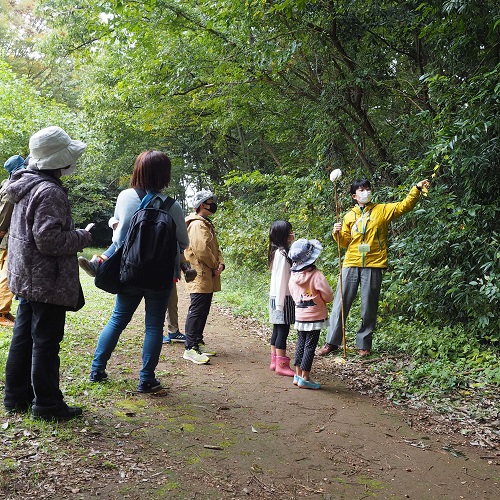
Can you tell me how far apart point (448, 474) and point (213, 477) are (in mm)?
1522

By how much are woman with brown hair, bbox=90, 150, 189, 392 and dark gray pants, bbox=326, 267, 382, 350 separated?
8.17 ft

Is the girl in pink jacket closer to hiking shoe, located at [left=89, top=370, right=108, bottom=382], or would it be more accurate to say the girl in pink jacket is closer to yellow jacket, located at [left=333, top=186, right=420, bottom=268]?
yellow jacket, located at [left=333, top=186, right=420, bottom=268]

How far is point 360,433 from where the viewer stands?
375cm

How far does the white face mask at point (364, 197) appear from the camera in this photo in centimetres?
588

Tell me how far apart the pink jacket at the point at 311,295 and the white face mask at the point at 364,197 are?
154cm

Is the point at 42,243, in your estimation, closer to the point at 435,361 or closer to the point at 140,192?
the point at 140,192

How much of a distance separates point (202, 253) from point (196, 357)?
3.72 ft

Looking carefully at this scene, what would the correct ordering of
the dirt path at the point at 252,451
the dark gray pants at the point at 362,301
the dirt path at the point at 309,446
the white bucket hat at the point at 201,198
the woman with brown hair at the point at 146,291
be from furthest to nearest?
the dark gray pants at the point at 362,301 → the white bucket hat at the point at 201,198 → the woman with brown hair at the point at 146,291 → the dirt path at the point at 309,446 → the dirt path at the point at 252,451

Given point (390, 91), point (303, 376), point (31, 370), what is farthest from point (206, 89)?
point (31, 370)

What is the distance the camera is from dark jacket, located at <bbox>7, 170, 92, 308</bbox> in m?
3.14

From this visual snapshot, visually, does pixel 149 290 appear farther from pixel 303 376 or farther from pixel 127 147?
pixel 127 147

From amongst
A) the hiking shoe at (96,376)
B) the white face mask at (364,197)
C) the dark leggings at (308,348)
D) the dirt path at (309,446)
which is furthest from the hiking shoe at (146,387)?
the white face mask at (364,197)

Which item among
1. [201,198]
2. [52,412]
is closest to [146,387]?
[52,412]

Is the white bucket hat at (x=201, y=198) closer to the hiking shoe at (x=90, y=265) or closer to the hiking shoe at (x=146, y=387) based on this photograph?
the hiking shoe at (x=90, y=265)
